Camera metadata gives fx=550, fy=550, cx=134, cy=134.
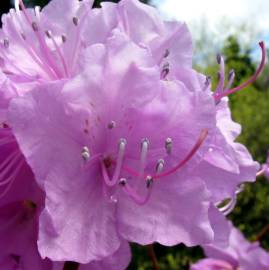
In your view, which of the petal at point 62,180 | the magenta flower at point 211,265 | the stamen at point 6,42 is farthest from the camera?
the magenta flower at point 211,265

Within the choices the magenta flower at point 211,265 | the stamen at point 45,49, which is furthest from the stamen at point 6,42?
Result: the magenta flower at point 211,265

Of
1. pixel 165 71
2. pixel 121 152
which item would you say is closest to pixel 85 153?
pixel 121 152

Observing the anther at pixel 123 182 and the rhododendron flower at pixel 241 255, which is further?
the rhododendron flower at pixel 241 255

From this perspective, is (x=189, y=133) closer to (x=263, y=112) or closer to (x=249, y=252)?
(x=249, y=252)

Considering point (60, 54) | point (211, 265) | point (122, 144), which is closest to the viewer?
point (122, 144)

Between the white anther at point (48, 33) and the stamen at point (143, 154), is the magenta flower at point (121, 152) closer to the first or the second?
the stamen at point (143, 154)

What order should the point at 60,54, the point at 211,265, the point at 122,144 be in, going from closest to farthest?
the point at 122,144 → the point at 60,54 → the point at 211,265

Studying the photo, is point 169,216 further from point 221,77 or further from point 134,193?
point 221,77

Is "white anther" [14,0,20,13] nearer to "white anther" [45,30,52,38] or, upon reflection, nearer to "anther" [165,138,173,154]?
"white anther" [45,30,52,38]
